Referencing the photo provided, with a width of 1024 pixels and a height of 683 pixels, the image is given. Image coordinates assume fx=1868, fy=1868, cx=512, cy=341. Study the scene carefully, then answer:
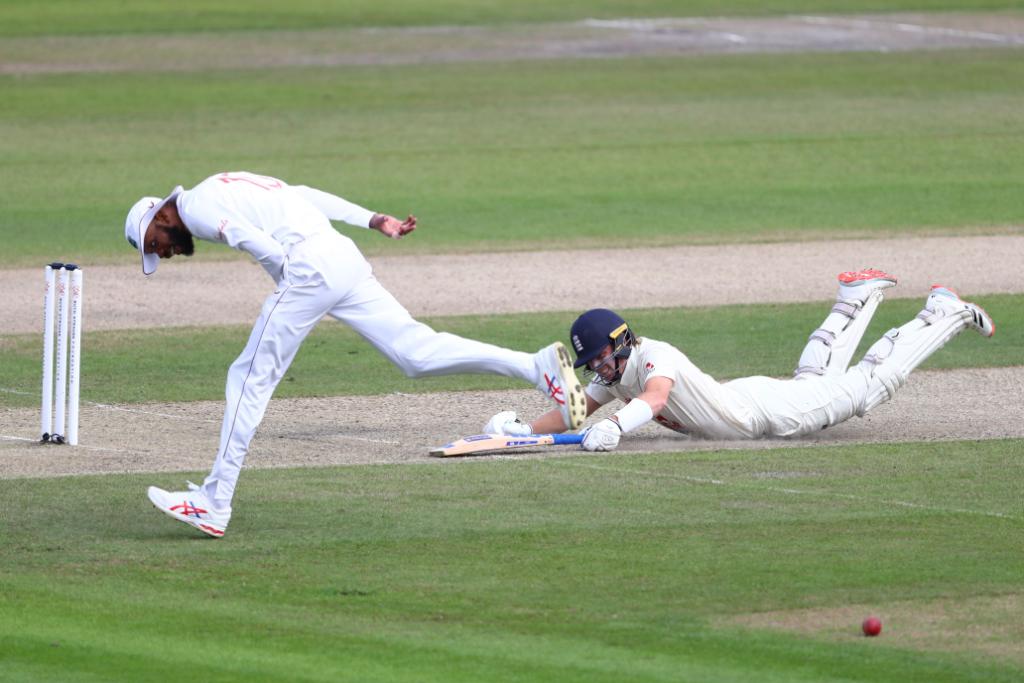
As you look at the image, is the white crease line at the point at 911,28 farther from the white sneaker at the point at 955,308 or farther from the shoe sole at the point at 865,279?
the shoe sole at the point at 865,279

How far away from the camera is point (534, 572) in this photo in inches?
Answer: 324

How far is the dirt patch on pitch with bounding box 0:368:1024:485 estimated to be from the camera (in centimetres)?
1055

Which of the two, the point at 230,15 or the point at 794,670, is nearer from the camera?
the point at 794,670

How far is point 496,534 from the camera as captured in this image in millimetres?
8805

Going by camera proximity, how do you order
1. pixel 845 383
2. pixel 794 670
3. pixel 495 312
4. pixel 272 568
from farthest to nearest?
pixel 495 312, pixel 845 383, pixel 272 568, pixel 794 670

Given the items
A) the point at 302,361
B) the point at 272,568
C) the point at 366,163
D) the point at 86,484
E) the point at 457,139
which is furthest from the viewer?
the point at 457,139

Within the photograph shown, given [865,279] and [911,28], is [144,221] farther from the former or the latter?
[911,28]

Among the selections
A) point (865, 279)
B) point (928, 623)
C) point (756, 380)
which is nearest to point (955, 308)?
point (865, 279)

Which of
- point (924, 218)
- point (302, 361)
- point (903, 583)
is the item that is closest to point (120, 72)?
point (924, 218)

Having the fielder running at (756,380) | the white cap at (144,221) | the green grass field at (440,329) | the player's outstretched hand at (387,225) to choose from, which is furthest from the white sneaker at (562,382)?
the green grass field at (440,329)

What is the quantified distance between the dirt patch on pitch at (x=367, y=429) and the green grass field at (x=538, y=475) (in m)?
0.31

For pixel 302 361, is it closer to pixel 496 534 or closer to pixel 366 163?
pixel 496 534

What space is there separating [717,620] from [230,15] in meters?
33.4

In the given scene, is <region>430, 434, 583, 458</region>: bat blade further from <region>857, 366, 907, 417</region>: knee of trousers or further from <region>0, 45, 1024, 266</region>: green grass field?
<region>0, 45, 1024, 266</region>: green grass field
